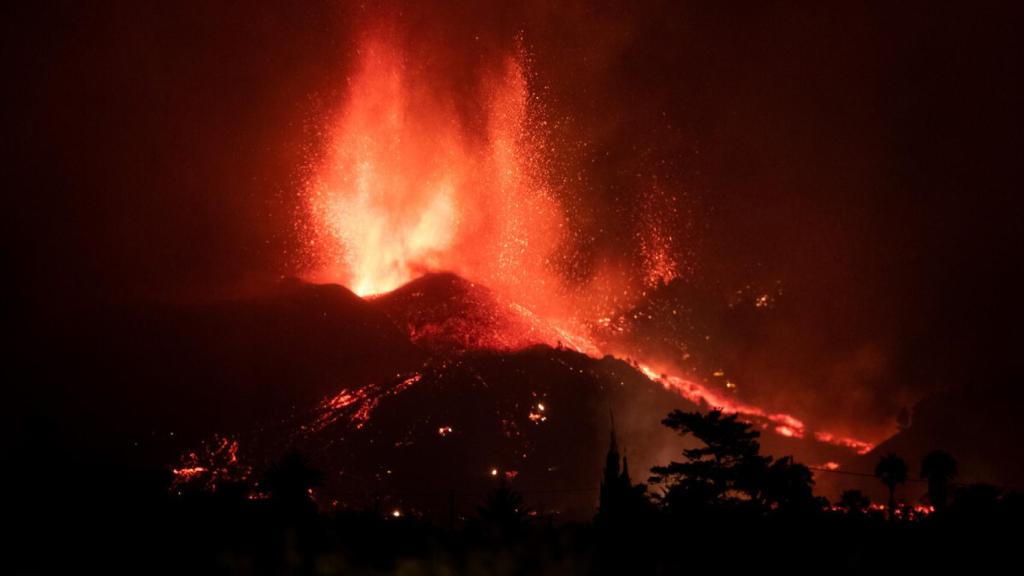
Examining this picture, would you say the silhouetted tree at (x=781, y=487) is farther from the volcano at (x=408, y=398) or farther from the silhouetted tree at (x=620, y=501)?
the volcano at (x=408, y=398)

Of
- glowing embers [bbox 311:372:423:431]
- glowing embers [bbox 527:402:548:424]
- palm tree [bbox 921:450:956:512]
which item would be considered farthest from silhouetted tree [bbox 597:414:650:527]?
glowing embers [bbox 311:372:423:431]

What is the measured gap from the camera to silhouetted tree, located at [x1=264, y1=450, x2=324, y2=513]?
46.4m

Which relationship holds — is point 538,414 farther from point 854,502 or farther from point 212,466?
point 854,502

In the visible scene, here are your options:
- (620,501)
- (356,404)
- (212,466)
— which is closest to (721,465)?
(620,501)

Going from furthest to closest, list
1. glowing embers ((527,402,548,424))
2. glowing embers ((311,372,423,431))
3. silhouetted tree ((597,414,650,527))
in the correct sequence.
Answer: glowing embers ((527,402,548,424)) < glowing embers ((311,372,423,431)) < silhouetted tree ((597,414,650,527))

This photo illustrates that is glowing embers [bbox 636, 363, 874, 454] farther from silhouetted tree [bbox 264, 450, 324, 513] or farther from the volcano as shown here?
silhouetted tree [bbox 264, 450, 324, 513]

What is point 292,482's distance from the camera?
47938 millimetres

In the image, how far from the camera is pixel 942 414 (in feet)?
A: 512

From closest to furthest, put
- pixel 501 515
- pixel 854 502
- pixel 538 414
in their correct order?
pixel 501 515
pixel 854 502
pixel 538 414

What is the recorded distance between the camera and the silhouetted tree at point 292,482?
46.4m

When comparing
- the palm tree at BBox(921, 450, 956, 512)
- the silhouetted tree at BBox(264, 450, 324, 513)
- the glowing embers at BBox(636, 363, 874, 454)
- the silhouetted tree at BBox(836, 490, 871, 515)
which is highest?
the glowing embers at BBox(636, 363, 874, 454)

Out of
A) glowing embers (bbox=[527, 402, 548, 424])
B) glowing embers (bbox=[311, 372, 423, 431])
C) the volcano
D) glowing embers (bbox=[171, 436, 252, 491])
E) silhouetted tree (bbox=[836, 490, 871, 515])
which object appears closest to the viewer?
silhouetted tree (bbox=[836, 490, 871, 515])

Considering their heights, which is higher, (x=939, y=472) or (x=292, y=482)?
(x=939, y=472)

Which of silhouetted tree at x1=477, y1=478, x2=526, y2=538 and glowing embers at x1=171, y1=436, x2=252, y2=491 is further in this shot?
glowing embers at x1=171, y1=436, x2=252, y2=491
